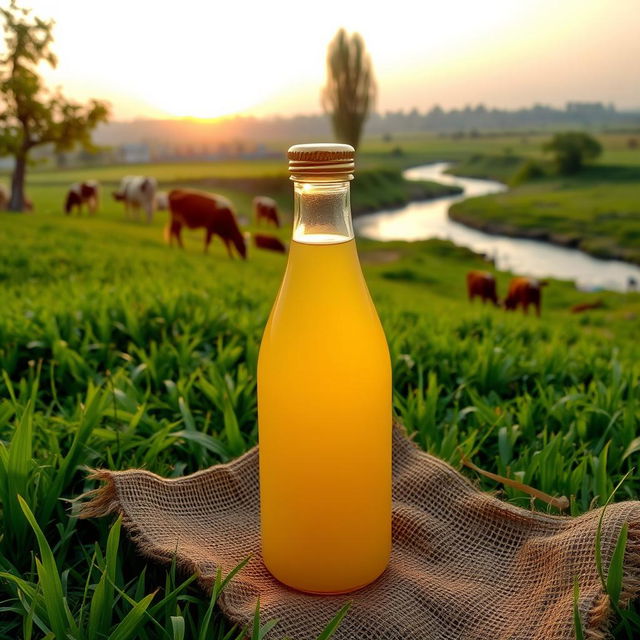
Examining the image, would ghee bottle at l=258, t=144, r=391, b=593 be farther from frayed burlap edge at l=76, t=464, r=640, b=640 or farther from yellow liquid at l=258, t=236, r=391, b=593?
frayed burlap edge at l=76, t=464, r=640, b=640

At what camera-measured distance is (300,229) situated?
139 cm

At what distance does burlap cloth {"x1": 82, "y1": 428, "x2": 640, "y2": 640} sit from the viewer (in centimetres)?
132

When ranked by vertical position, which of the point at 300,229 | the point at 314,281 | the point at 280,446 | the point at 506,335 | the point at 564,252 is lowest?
the point at 564,252

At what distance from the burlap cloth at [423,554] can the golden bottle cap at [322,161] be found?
2.75 ft

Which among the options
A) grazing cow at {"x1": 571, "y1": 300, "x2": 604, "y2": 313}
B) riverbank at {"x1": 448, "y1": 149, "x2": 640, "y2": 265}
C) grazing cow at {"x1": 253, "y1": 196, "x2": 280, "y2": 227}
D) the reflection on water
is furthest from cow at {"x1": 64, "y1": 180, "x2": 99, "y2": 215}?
riverbank at {"x1": 448, "y1": 149, "x2": 640, "y2": 265}

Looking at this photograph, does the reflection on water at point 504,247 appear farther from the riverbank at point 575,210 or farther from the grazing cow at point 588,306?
the grazing cow at point 588,306

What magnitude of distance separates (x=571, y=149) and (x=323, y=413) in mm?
78829

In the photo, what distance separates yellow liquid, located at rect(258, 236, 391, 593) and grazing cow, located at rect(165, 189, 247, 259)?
16571mm

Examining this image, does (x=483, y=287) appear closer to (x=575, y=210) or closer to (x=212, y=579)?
(x=212, y=579)

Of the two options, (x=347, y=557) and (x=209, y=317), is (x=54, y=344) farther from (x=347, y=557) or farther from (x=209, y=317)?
(x=347, y=557)

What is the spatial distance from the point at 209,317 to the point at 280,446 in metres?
2.45

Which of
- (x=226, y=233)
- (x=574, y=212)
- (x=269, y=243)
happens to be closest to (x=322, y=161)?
(x=226, y=233)

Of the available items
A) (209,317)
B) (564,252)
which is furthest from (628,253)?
(209,317)

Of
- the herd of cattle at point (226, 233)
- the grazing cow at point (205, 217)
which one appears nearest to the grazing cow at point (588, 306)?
the herd of cattle at point (226, 233)
